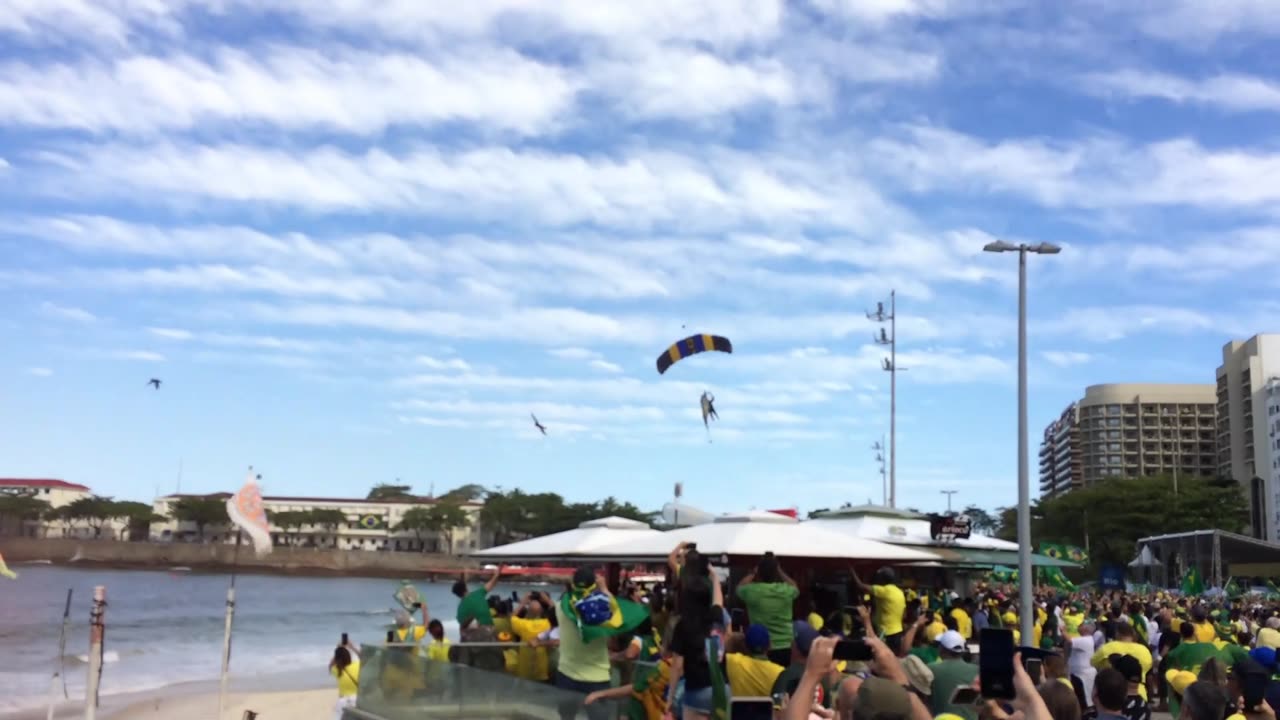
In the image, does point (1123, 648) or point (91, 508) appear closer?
point (1123, 648)

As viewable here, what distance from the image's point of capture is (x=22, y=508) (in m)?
123

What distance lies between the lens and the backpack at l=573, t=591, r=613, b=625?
7.61 metres

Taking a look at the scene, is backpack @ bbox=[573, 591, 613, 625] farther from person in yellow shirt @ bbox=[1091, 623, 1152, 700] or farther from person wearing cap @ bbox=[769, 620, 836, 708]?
person in yellow shirt @ bbox=[1091, 623, 1152, 700]

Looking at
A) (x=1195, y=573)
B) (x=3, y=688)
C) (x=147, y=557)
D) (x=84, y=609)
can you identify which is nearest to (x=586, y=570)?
(x=3, y=688)

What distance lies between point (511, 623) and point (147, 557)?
12308 centimetres

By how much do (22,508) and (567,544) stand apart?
12819 centimetres

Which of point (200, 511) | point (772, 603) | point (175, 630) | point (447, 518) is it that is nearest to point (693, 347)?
point (772, 603)

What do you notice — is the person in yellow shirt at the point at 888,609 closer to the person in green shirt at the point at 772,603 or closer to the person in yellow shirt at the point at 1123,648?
the person in green shirt at the point at 772,603

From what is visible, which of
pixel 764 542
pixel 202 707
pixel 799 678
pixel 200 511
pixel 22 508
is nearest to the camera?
pixel 799 678

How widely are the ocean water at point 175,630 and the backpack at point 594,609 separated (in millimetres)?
11088

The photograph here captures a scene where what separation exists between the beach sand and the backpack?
13647 millimetres

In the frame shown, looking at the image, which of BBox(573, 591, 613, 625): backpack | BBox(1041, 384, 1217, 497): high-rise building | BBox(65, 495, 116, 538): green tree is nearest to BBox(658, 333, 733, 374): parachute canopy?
BBox(573, 591, 613, 625): backpack

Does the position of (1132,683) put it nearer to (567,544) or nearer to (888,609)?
(888,609)

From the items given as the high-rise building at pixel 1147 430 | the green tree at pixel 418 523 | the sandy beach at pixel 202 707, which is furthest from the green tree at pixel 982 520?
the sandy beach at pixel 202 707
